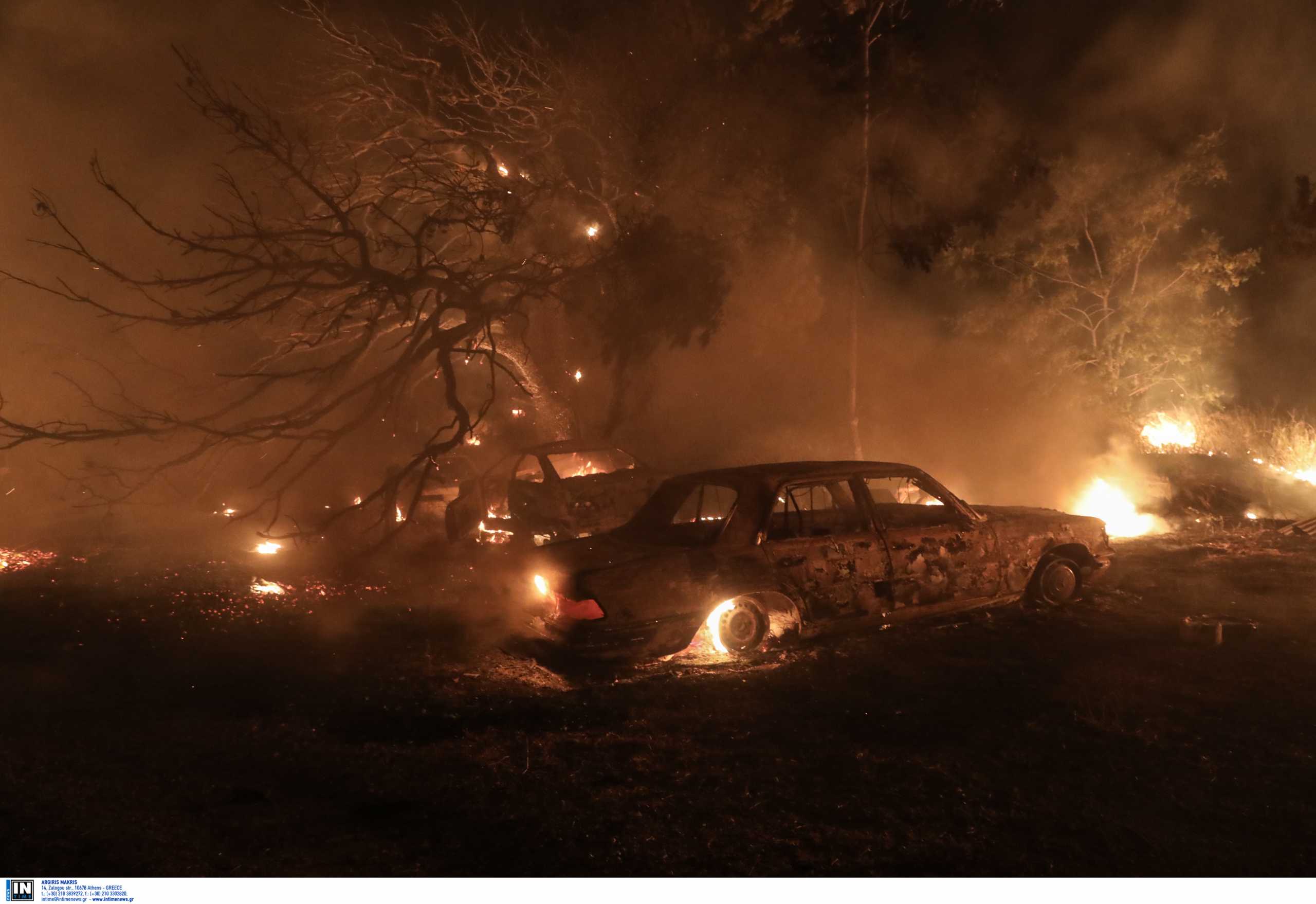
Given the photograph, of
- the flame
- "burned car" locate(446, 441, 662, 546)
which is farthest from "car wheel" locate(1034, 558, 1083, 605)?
"burned car" locate(446, 441, 662, 546)

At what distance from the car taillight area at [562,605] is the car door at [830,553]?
1.22 m

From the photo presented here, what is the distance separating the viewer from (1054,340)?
76.2ft

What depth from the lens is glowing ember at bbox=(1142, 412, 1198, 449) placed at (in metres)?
19.7

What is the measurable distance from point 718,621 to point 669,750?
1.49 metres

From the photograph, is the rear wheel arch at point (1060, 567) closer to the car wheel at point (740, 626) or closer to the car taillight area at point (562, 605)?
the car wheel at point (740, 626)

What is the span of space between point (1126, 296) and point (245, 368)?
20.8 m

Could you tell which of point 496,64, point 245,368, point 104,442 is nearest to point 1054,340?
point 496,64

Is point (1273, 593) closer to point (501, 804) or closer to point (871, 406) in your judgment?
point (501, 804)

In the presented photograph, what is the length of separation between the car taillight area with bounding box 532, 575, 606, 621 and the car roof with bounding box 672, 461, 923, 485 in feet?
4.55

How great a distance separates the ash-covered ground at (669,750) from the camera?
3455mm

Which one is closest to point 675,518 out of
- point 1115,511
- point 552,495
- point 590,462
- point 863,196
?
point 552,495

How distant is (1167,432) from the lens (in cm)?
2094

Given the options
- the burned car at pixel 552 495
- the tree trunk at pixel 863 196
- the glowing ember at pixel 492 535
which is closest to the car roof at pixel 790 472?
the burned car at pixel 552 495

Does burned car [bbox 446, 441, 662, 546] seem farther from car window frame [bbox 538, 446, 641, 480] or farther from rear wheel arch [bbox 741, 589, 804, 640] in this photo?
rear wheel arch [bbox 741, 589, 804, 640]
